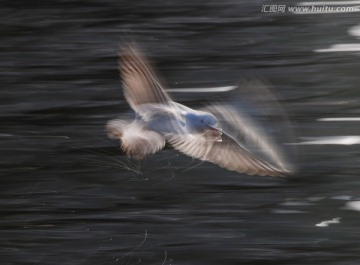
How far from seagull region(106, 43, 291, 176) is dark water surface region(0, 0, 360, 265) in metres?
0.02

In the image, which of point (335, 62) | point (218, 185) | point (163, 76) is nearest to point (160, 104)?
point (163, 76)

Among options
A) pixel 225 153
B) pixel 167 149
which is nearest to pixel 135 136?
pixel 167 149

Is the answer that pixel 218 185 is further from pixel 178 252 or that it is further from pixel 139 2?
pixel 139 2

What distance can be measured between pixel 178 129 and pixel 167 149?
0.04m

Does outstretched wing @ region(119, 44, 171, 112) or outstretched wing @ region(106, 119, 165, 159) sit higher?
outstretched wing @ region(119, 44, 171, 112)

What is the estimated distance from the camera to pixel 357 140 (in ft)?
4.03

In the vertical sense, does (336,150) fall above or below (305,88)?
below

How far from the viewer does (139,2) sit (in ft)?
4.18

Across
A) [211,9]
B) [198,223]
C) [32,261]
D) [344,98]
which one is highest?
[211,9]

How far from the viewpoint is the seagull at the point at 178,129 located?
125 cm

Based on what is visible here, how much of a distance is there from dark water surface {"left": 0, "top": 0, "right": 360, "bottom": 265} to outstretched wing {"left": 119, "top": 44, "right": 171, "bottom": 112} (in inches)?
0.8

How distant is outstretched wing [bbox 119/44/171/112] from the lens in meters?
1.27

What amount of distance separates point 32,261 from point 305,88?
2.04 ft

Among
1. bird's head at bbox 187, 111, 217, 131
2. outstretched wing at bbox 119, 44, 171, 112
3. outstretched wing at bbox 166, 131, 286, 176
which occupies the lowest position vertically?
outstretched wing at bbox 166, 131, 286, 176
